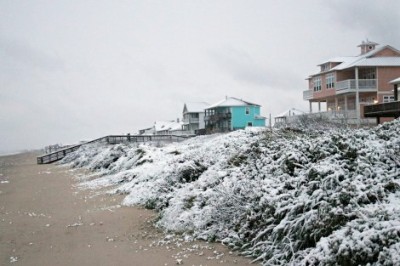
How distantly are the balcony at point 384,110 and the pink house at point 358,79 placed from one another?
229 inches

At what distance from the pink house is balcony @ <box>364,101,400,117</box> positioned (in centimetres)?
581

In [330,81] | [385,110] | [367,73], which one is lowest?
[385,110]

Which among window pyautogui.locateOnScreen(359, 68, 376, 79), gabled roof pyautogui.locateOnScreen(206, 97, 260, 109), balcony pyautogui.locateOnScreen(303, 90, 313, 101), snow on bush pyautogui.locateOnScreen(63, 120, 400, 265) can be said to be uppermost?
window pyautogui.locateOnScreen(359, 68, 376, 79)

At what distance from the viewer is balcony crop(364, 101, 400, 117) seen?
23.2 meters

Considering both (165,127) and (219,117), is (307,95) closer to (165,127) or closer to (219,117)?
(219,117)

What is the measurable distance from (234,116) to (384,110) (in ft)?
122

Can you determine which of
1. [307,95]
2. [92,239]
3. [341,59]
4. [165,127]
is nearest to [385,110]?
[341,59]

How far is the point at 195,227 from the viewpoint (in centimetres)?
879

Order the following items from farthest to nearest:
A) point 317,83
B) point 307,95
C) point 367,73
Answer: point 307,95, point 317,83, point 367,73

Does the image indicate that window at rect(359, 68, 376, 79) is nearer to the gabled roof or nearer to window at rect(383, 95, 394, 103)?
window at rect(383, 95, 394, 103)

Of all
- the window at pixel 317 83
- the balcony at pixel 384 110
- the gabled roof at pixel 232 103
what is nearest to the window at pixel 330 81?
the window at pixel 317 83

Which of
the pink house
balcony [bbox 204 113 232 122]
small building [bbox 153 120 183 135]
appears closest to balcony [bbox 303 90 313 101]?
the pink house

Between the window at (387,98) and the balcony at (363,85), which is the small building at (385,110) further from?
the window at (387,98)

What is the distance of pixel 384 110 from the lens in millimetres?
24422
